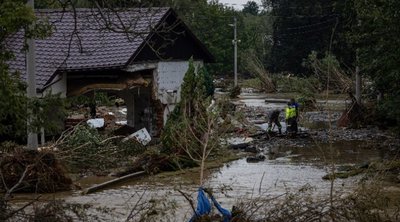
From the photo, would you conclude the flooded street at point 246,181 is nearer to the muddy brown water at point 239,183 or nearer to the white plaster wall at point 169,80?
the muddy brown water at point 239,183

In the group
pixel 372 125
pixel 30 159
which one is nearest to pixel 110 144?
pixel 30 159

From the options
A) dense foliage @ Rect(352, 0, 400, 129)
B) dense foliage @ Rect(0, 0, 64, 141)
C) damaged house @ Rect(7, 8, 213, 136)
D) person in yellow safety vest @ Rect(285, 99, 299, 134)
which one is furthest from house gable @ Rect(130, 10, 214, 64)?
dense foliage @ Rect(0, 0, 64, 141)

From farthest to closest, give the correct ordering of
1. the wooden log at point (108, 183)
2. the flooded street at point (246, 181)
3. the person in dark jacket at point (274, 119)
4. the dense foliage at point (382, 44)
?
the person in dark jacket at point (274, 119)
the dense foliage at point (382, 44)
the wooden log at point (108, 183)
the flooded street at point (246, 181)

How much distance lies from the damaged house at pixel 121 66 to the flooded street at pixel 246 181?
436 centimetres

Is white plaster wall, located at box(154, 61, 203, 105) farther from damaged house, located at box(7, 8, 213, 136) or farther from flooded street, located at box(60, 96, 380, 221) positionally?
flooded street, located at box(60, 96, 380, 221)

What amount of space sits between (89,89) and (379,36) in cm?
1011

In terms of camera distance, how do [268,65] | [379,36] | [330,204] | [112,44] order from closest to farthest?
[330,204] → [379,36] → [112,44] → [268,65]

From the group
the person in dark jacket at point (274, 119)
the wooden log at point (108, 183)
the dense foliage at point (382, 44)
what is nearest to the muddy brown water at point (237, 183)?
the wooden log at point (108, 183)

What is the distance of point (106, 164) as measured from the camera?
20.4 m

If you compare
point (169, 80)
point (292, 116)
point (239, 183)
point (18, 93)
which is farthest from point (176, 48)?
point (18, 93)

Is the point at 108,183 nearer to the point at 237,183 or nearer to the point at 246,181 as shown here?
the point at 237,183

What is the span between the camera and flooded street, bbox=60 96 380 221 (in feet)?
48.3

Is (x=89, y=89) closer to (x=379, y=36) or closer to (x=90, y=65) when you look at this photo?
(x=90, y=65)

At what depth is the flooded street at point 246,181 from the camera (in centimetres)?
1471
